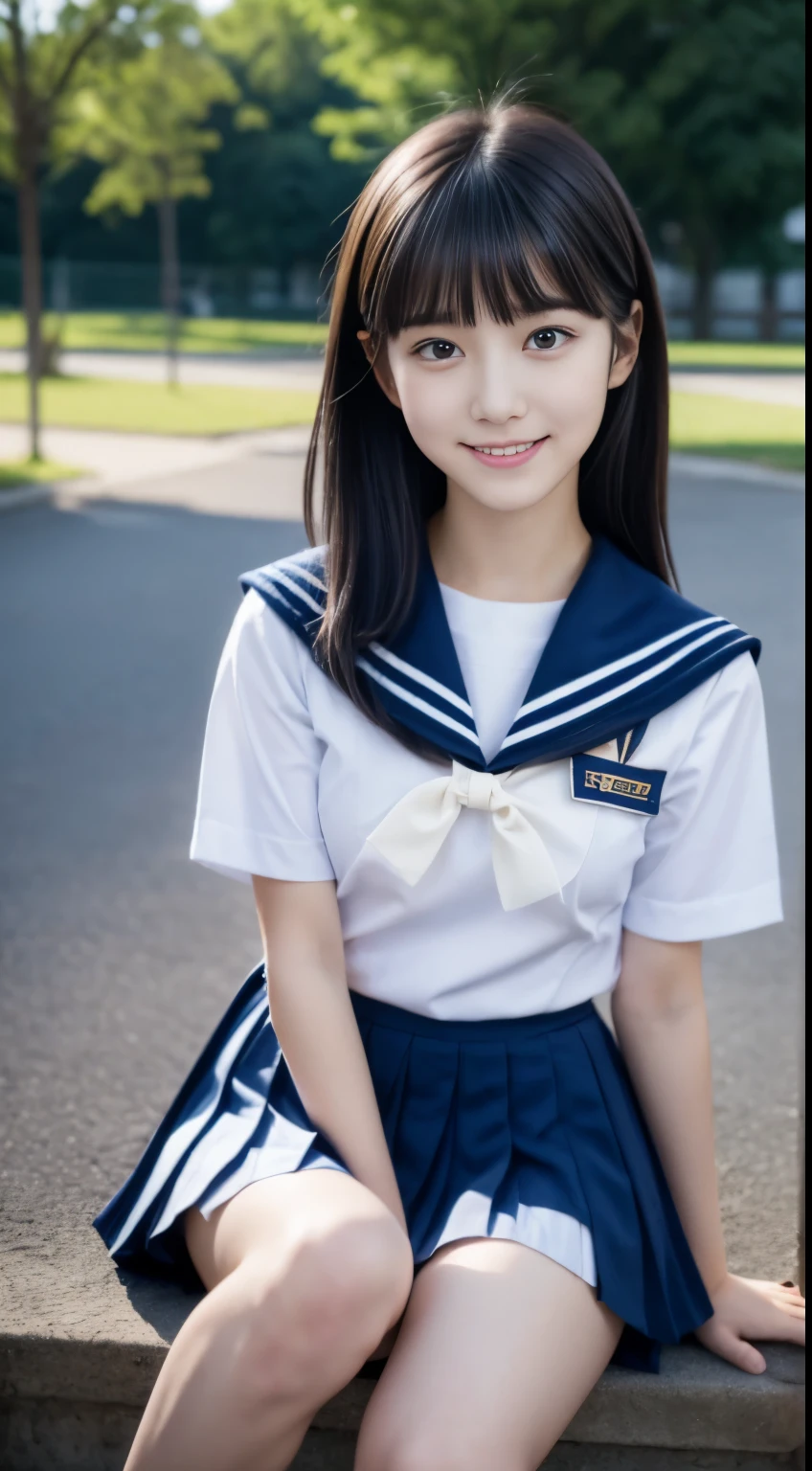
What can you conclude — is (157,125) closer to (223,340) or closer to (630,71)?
(630,71)

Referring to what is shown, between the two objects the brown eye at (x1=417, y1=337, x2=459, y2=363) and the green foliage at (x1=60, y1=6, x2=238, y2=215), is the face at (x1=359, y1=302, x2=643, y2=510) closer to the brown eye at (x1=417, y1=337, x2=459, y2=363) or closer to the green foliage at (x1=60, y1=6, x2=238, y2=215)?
the brown eye at (x1=417, y1=337, x2=459, y2=363)

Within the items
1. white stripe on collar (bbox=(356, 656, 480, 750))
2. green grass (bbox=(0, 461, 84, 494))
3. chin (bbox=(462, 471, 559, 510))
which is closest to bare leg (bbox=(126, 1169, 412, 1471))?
white stripe on collar (bbox=(356, 656, 480, 750))

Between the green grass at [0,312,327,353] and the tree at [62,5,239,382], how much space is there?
4.62 meters

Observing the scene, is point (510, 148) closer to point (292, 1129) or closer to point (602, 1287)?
point (292, 1129)

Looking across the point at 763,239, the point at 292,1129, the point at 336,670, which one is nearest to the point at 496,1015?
the point at 292,1129

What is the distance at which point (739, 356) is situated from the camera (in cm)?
3002

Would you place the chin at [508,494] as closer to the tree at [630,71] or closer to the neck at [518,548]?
the neck at [518,548]

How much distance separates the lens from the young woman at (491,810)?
1.76m

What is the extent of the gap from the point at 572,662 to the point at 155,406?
1593 cm

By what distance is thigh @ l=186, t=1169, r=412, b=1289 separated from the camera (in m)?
1.60

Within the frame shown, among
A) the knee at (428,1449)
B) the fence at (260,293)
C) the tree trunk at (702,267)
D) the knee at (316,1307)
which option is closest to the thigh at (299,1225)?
the knee at (316,1307)

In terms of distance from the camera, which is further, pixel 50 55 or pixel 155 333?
pixel 155 333

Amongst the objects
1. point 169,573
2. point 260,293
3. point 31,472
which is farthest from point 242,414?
point 260,293

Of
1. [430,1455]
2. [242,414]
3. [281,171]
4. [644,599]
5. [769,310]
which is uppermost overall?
[281,171]
